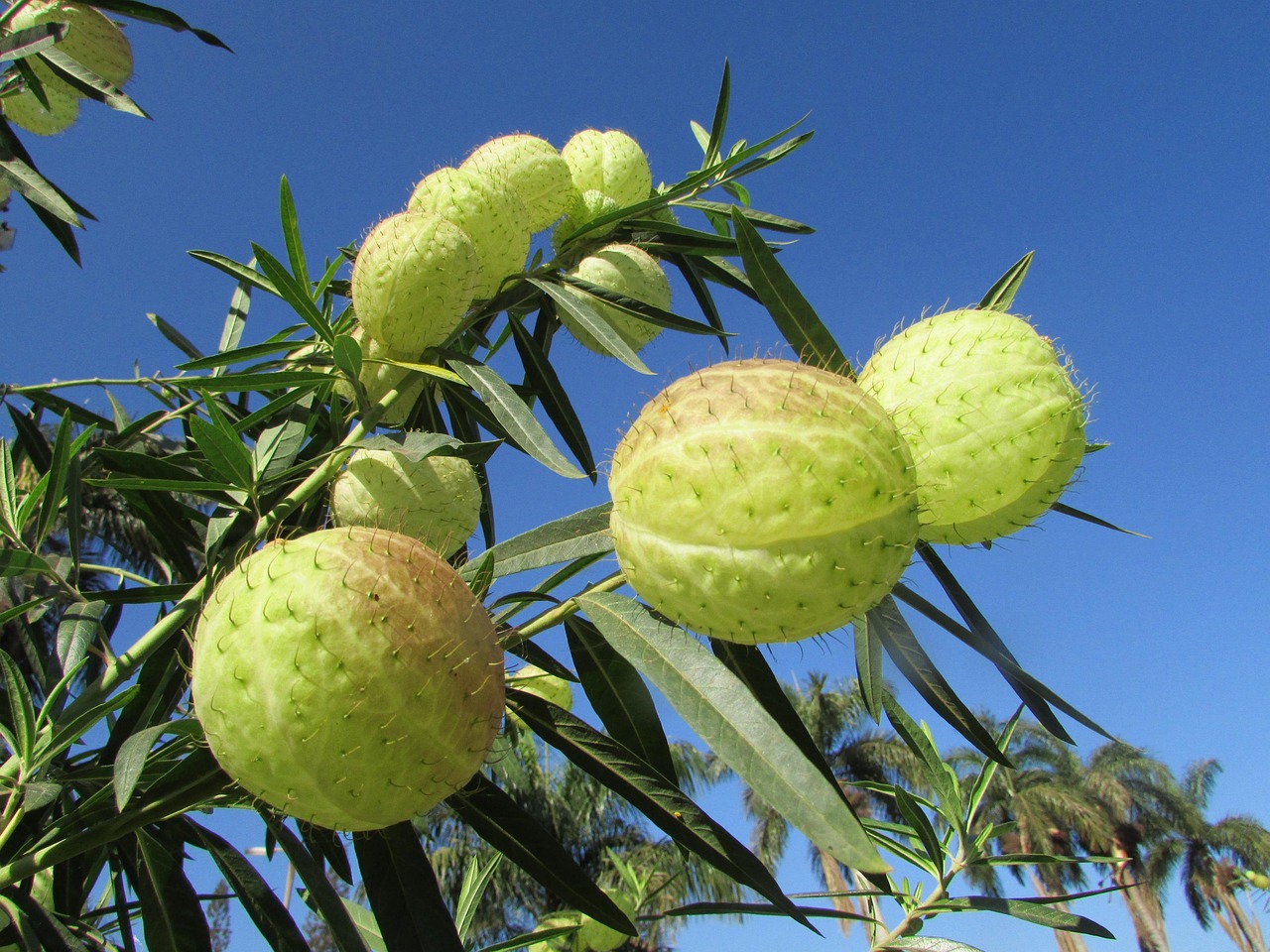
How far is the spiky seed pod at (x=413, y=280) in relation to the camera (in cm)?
133

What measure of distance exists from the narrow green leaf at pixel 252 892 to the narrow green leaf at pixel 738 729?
2.21 feet

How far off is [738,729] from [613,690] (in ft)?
1.46

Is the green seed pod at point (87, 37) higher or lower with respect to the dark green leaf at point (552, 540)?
higher

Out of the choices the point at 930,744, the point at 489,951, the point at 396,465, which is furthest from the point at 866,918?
the point at 396,465

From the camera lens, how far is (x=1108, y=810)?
31500mm

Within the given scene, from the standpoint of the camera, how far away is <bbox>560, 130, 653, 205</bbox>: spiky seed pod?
199 cm

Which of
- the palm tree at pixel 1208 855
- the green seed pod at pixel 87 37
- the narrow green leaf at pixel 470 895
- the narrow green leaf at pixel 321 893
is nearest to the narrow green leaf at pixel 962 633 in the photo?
the narrow green leaf at pixel 321 893

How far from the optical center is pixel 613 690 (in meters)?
1.15

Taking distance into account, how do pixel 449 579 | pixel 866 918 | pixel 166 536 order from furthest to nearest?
1. pixel 866 918
2. pixel 166 536
3. pixel 449 579

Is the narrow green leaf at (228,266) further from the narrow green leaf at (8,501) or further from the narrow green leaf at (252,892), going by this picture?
the narrow green leaf at (252,892)

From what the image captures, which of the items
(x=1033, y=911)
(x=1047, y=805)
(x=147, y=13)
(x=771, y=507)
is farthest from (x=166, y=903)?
(x=1047, y=805)

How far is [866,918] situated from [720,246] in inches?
58.9

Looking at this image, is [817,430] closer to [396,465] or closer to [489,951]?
[396,465]

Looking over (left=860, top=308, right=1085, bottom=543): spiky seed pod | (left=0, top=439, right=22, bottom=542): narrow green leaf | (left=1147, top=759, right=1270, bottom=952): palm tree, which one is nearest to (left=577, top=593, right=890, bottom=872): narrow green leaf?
(left=860, top=308, right=1085, bottom=543): spiky seed pod
